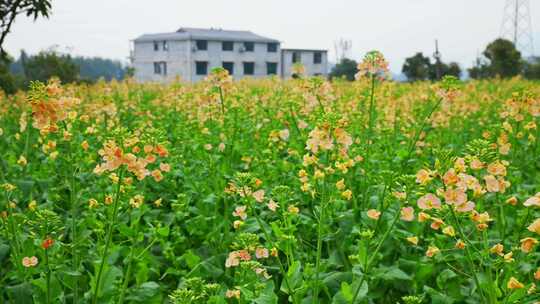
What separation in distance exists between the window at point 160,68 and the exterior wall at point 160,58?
32cm

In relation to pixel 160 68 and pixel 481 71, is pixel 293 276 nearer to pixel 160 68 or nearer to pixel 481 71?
pixel 481 71

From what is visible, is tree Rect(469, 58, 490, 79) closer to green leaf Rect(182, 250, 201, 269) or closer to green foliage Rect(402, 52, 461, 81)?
green foliage Rect(402, 52, 461, 81)

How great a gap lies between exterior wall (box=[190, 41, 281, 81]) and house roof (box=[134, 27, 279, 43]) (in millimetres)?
545

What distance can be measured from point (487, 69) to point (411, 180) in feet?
97.4

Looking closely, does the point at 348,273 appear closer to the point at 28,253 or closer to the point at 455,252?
the point at 455,252

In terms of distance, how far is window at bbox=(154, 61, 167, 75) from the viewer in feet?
169

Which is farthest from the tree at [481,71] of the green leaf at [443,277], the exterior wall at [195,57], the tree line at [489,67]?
the green leaf at [443,277]

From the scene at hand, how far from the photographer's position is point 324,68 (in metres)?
59.7

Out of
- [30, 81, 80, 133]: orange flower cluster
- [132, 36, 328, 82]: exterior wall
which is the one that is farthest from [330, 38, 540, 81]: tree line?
[30, 81, 80, 133]: orange flower cluster

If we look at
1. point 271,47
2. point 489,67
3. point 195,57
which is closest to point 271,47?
point 271,47

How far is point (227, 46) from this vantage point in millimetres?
52438

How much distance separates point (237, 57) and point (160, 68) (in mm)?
7955

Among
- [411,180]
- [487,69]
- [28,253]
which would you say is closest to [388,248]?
[411,180]

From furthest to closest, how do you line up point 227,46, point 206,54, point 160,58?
point 227,46, point 160,58, point 206,54
